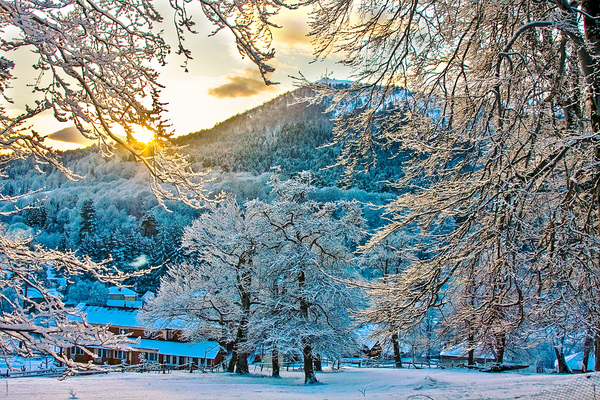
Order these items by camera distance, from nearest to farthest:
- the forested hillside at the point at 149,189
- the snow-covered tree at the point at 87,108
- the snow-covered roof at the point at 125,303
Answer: the snow-covered tree at the point at 87,108, the snow-covered roof at the point at 125,303, the forested hillside at the point at 149,189

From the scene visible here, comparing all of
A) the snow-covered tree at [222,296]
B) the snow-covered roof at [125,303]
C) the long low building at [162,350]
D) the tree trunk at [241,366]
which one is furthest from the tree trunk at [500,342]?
the snow-covered roof at [125,303]

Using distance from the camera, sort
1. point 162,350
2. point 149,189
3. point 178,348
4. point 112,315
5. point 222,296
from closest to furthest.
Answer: point 222,296 → point 162,350 → point 178,348 → point 112,315 → point 149,189

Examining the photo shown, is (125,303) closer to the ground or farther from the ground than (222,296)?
closer to the ground

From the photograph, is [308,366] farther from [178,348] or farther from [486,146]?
[178,348]

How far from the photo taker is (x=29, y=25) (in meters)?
2.82

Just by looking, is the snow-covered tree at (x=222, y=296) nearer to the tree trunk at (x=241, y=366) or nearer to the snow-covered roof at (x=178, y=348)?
the tree trunk at (x=241, y=366)

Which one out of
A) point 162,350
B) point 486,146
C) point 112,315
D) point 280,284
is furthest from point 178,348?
point 486,146

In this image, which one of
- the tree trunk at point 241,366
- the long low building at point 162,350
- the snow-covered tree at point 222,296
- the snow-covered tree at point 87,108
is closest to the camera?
the snow-covered tree at point 87,108

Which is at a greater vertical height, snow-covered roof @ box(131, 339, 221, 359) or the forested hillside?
the forested hillside

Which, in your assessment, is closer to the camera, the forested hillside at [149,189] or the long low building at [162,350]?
the long low building at [162,350]

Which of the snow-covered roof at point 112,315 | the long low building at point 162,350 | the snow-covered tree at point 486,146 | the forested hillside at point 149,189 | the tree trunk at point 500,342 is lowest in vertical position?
the long low building at point 162,350

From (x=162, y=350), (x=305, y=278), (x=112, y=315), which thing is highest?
(x=305, y=278)

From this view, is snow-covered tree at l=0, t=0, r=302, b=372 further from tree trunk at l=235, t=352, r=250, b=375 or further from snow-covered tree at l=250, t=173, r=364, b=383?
tree trunk at l=235, t=352, r=250, b=375

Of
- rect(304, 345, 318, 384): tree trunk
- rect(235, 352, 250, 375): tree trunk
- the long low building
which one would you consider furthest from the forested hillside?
rect(304, 345, 318, 384): tree trunk
